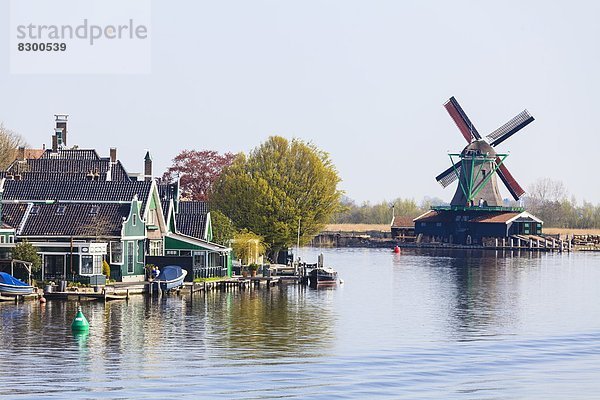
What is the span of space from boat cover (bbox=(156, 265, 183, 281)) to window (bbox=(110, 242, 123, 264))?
2.46 m

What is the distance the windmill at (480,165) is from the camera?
575 feet

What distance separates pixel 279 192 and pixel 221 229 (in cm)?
1015

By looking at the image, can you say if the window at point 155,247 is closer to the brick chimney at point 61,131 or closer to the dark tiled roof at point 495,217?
the brick chimney at point 61,131

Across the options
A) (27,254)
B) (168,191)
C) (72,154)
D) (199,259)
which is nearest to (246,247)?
(168,191)

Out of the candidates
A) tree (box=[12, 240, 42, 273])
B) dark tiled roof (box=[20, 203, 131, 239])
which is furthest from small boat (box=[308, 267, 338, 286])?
tree (box=[12, 240, 42, 273])

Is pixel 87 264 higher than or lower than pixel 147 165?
lower

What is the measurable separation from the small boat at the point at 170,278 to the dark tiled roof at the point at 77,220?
139 inches

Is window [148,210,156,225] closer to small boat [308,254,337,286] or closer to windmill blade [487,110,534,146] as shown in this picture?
small boat [308,254,337,286]

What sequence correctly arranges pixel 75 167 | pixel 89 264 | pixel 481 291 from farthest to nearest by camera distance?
pixel 75 167 → pixel 481 291 → pixel 89 264

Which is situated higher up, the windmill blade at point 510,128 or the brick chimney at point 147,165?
the windmill blade at point 510,128

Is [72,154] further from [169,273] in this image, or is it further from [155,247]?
[169,273]

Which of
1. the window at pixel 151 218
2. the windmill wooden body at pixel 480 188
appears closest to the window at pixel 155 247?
the window at pixel 151 218

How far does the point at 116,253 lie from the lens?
79.4 m

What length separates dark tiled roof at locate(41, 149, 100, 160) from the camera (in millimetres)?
104625
